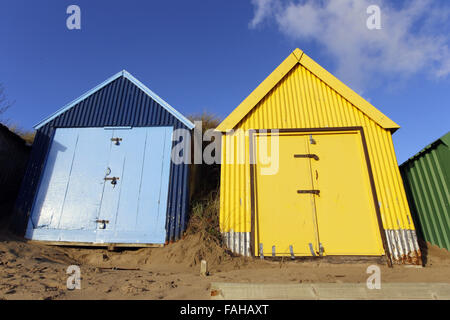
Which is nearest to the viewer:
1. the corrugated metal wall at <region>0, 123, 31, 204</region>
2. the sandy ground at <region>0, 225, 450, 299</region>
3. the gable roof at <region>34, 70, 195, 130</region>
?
the sandy ground at <region>0, 225, 450, 299</region>

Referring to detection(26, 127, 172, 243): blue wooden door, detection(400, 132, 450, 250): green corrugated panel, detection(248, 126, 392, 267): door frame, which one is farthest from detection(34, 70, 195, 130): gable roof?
detection(400, 132, 450, 250): green corrugated panel

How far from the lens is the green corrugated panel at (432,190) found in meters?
5.41

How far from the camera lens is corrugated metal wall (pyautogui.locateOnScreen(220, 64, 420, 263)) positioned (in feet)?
17.3

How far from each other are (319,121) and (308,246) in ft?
11.0

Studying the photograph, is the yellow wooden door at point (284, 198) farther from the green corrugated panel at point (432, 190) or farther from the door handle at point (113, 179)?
the door handle at point (113, 179)

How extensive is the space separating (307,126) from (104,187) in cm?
600

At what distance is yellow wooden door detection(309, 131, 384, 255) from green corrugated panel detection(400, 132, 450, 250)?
1.75m

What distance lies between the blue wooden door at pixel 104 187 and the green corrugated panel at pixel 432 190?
22.9 ft

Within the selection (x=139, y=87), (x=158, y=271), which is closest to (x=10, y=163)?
(x=139, y=87)

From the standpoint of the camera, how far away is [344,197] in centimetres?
557

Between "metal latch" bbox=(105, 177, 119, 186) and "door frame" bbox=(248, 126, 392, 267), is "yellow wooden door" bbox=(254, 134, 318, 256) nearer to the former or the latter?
"door frame" bbox=(248, 126, 392, 267)

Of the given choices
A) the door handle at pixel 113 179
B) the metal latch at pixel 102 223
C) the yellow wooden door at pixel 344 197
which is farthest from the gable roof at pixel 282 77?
the metal latch at pixel 102 223

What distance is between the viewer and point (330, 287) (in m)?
2.61

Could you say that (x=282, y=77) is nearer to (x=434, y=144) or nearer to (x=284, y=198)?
(x=284, y=198)
